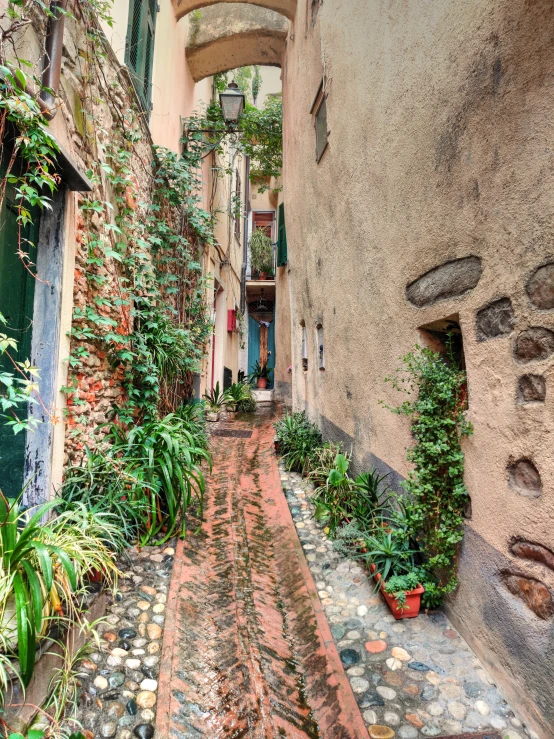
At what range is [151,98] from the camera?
15.7 ft

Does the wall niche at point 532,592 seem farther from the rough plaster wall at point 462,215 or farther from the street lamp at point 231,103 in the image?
the street lamp at point 231,103

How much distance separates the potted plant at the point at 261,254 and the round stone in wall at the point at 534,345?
1190 cm

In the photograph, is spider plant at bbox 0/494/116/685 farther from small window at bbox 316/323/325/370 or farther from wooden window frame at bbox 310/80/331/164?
wooden window frame at bbox 310/80/331/164

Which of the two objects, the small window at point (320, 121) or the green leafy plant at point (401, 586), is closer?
the green leafy plant at point (401, 586)

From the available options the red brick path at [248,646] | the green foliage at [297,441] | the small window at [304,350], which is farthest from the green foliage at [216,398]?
the red brick path at [248,646]

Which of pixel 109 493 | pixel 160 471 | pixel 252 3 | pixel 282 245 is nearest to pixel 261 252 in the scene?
pixel 282 245

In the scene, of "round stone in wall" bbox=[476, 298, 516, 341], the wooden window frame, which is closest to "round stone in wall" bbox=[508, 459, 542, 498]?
"round stone in wall" bbox=[476, 298, 516, 341]

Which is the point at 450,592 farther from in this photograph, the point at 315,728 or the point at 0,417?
the point at 0,417

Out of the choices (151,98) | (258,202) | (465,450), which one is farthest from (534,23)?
(258,202)

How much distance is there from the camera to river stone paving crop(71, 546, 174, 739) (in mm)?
1654

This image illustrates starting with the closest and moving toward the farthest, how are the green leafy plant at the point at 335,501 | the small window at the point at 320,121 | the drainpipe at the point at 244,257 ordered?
the green leafy plant at the point at 335,501, the small window at the point at 320,121, the drainpipe at the point at 244,257

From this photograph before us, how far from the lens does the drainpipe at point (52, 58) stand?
2355mm

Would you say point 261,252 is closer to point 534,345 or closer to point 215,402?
point 215,402

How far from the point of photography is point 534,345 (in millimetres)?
1671
